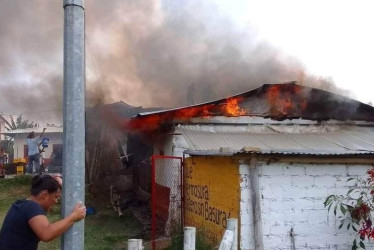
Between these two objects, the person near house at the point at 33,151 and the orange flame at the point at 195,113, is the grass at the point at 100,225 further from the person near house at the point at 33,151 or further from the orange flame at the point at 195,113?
the orange flame at the point at 195,113

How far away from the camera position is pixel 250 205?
591cm

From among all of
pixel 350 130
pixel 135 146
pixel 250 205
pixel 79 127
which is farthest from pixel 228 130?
pixel 79 127

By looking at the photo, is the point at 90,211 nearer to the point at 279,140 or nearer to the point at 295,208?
the point at 279,140

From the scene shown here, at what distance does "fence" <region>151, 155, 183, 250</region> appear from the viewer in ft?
28.5

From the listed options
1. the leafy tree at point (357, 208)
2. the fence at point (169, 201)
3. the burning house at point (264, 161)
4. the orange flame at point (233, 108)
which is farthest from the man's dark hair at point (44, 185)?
the orange flame at point (233, 108)

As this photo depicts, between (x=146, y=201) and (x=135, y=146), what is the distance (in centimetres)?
310

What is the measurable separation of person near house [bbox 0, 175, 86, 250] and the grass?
5524 millimetres

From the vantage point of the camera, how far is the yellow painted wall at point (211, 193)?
6.22 metres

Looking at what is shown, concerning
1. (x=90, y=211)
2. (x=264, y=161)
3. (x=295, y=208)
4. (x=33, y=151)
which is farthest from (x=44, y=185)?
(x=33, y=151)

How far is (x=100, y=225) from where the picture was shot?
10688mm

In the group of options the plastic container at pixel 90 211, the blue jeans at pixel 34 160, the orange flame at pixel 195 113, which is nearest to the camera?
the orange flame at pixel 195 113

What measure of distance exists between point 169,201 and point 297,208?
3.97 metres

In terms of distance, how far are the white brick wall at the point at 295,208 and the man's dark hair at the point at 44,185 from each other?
3.36 meters

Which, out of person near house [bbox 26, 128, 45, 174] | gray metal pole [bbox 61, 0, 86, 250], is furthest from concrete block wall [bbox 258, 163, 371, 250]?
person near house [bbox 26, 128, 45, 174]
